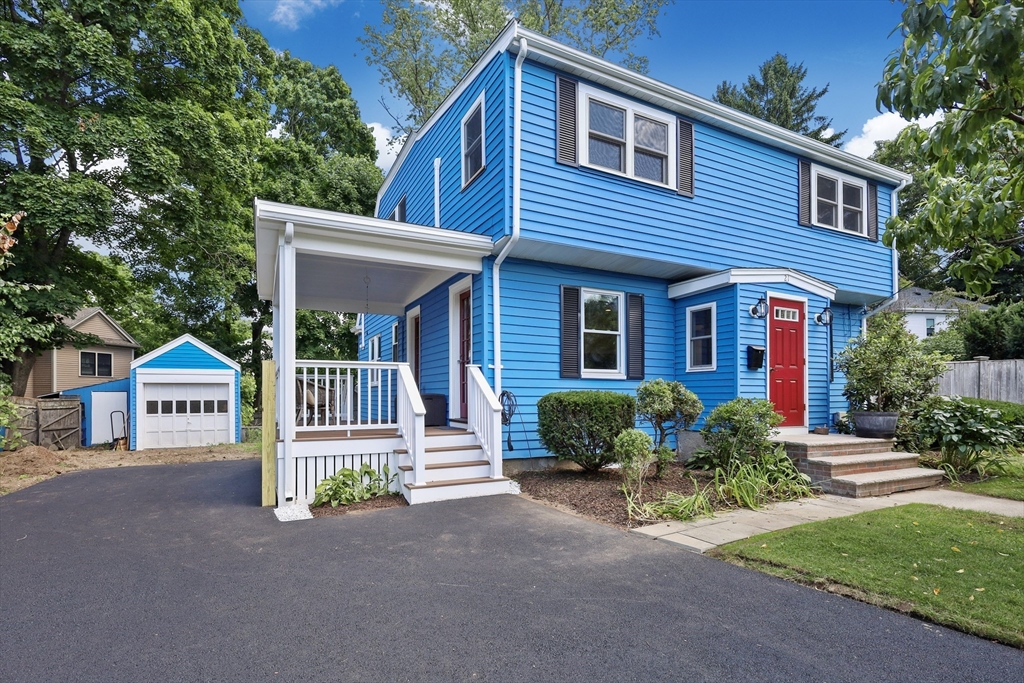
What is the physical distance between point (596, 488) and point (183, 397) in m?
11.9

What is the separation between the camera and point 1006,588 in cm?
329

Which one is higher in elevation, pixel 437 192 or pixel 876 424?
Result: pixel 437 192

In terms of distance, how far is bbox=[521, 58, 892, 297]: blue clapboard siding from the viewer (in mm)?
7312

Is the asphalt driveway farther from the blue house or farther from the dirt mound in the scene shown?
the dirt mound

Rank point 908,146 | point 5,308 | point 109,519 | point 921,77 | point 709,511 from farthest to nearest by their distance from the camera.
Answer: point 5,308, point 109,519, point 709,511, point 908,146, point 921,77

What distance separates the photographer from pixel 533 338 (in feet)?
25.8

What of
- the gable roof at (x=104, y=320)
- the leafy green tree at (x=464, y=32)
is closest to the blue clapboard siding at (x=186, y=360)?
the gable roof at (x=104, y=320)

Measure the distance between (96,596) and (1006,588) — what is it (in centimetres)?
574

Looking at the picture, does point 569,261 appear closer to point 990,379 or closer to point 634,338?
point 634,338

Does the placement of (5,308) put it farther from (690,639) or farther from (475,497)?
(690,639)

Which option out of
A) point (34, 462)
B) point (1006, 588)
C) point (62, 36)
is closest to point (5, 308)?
point (34, 462)

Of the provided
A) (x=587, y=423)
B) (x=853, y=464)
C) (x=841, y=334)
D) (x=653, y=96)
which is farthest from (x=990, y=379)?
(x=587, y=423)

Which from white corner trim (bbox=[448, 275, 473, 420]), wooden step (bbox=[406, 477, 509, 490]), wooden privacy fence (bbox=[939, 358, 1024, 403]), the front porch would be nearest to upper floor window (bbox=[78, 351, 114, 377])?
the front porch

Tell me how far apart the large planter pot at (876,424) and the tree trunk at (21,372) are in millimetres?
17290
